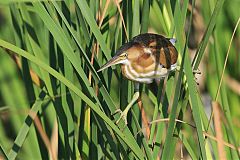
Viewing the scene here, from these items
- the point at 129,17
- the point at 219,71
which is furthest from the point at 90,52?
the point at 219,71

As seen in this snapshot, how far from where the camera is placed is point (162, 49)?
54.5 inches

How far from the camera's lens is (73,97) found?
1380 millimetres

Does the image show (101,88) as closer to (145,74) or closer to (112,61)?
(112,61)

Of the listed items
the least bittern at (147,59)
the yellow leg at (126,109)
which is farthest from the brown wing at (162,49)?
the yellow leg at (126,109)

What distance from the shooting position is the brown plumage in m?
1.29

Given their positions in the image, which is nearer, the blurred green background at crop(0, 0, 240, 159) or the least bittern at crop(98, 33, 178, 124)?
the blurred green background at crop(0, 0, 240, 159)

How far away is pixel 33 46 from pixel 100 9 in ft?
0.66

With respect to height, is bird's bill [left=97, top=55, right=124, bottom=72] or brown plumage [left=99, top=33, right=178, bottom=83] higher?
bird's bill [left=97, top=55, right=124, bottom=72]

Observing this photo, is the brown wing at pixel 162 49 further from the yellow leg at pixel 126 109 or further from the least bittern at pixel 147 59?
the yellow leg at pixel 126 109

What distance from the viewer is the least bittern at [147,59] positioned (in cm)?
129

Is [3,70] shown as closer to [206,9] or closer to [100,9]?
[206,9]

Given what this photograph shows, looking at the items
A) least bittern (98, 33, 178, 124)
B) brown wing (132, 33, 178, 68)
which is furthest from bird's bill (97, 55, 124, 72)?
brown wing (132, 33, 178, 68)

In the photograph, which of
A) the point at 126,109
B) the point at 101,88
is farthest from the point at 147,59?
the point at 101,88

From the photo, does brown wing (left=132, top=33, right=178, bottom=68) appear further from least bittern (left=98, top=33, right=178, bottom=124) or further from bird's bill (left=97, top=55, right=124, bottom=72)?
bird's bill (left=97, top=55, right=124, bottom=72)
